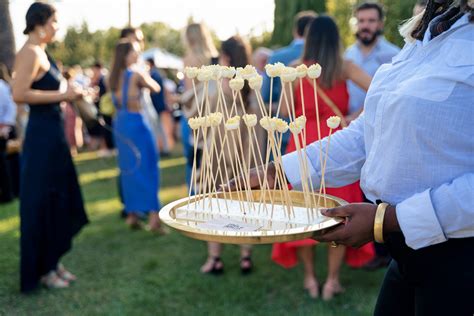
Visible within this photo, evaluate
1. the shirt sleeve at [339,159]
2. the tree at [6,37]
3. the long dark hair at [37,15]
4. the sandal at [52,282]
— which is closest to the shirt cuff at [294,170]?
the shirt sleeve at [339,159]

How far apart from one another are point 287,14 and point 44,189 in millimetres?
8300

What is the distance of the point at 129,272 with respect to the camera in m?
4.70

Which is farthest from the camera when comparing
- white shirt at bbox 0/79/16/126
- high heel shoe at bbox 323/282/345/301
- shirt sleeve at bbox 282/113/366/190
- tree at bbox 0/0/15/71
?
tree at bbox 0/0/15/71

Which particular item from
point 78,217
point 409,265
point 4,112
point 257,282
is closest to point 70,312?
point 78,217

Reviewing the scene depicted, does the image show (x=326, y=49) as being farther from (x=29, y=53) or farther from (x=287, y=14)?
(x=287, y=14)

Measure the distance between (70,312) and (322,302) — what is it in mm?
1816

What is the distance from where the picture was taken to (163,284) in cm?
437

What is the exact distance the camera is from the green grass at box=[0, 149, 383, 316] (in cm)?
391

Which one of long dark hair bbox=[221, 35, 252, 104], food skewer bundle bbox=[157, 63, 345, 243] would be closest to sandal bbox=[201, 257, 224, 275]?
long dark hair bbox=[221, 35, 252, 104]

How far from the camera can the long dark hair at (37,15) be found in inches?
155

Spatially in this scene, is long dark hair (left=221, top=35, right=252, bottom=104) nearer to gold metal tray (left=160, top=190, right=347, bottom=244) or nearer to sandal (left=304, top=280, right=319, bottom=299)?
sandal (left=304, top=280, right=319, bottom=299)

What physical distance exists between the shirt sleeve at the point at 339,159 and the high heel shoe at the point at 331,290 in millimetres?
2222

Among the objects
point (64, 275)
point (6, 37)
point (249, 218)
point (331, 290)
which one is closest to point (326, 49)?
point (331, 290)

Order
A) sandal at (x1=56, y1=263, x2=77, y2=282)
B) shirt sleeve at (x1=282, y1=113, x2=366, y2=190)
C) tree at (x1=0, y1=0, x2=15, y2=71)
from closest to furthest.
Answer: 1. shirt sleeve at (x1=282, y1=113, x2=366, y2=190)
2. sandal at (x1=56, y1=263, x2=77, y2=282)
3. tree at (x1=0, y1=0, x2=15, y2=71)
